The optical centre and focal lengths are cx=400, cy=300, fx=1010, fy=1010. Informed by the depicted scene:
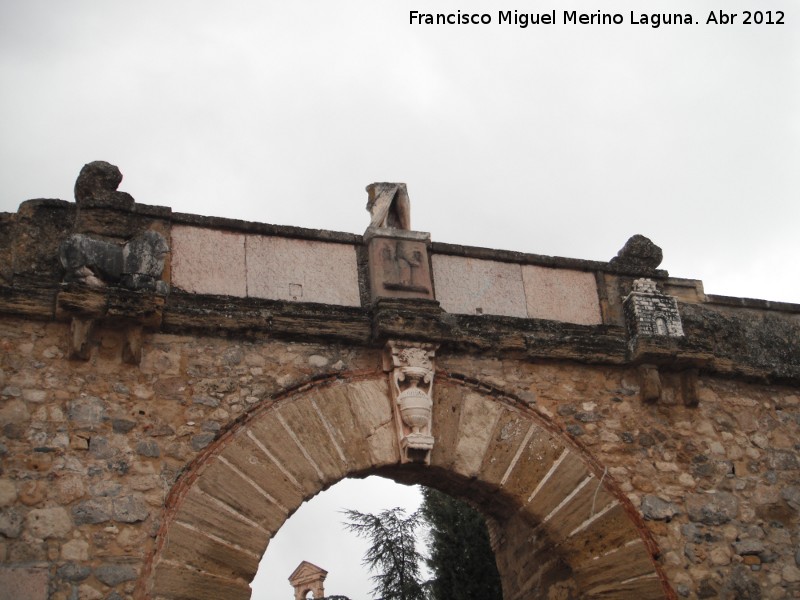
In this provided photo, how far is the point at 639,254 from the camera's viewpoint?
7.59 meters

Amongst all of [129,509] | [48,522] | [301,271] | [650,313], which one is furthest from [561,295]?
[48,522]

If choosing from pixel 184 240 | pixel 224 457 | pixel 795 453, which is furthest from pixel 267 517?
pixel 795 453

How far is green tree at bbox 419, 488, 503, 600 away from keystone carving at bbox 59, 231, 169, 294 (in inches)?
240

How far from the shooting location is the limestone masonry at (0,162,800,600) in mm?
5492

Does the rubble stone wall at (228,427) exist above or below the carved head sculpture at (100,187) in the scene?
below

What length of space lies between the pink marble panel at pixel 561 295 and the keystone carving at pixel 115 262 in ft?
8.42

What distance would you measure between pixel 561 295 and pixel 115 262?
3.08 m

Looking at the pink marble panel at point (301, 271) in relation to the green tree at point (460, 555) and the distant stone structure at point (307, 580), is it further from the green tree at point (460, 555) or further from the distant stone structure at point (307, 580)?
the distant stone structure at point (307, 580)

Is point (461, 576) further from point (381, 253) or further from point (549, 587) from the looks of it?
point (381, 253)

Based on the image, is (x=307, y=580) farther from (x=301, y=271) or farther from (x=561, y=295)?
(x=301, y=271)

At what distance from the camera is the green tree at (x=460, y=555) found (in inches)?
422

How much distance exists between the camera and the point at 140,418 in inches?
225

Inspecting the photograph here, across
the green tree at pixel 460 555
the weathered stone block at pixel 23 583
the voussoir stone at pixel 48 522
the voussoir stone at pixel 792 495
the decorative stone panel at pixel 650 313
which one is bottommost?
the weathered stone block at pixel 23 583

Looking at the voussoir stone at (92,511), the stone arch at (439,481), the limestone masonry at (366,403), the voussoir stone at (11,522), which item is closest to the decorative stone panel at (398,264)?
the limestone masonry at (366,403)
